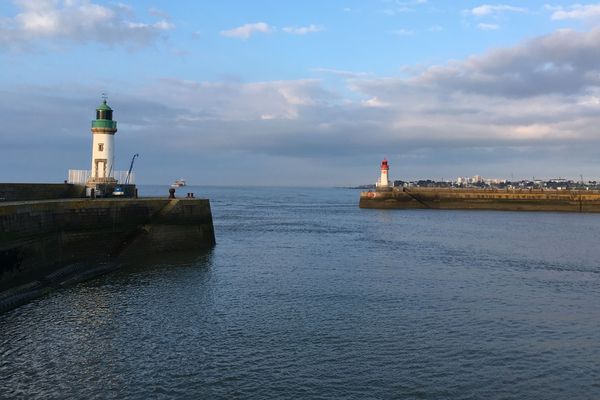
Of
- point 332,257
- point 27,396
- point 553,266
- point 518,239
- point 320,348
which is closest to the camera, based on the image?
point 27,396

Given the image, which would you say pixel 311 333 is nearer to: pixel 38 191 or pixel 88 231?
pixel 88 231

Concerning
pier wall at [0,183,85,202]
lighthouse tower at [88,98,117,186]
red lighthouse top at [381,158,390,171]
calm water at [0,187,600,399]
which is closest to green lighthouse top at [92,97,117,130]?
lighthouse tower at [88,98,117,186]

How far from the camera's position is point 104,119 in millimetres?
39156

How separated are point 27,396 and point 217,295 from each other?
11.1 m

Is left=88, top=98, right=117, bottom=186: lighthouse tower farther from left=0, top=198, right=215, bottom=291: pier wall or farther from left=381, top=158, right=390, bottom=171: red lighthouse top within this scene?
left=381, top=158, right=390, bottom=171: red lighthouse top

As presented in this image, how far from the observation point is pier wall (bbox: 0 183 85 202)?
1213 inches

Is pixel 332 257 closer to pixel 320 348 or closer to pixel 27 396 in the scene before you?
pixel 320 348

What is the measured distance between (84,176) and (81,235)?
11.2m

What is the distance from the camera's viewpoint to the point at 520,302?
72.2 ft

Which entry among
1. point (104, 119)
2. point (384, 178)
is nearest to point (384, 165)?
point (384, 178)

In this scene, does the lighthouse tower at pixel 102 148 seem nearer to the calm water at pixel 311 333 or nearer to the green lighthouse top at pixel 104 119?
the green lighthouse top at pixel 104 119

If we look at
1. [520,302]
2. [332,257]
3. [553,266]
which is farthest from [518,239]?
[520,302]

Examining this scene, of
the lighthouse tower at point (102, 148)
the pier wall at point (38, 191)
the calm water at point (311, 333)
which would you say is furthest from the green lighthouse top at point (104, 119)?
the calm water at point (311, 333)

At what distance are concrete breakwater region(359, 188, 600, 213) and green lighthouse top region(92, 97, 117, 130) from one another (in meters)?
66.8
